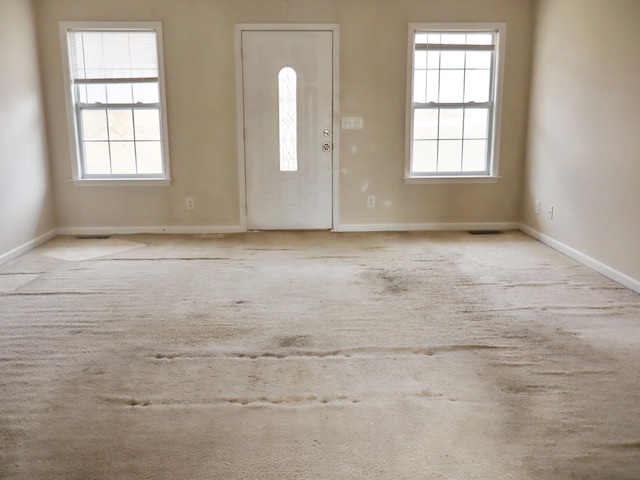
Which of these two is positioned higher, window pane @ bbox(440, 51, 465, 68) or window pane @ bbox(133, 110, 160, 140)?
window pane @ bbox(440, 51, 465, 68)

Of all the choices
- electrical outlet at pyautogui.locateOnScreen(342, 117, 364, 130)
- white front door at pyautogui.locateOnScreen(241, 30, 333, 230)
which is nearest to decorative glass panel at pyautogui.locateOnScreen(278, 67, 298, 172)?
white front door at pyautogui.locateOnScreen(241, 30, 333, 230)

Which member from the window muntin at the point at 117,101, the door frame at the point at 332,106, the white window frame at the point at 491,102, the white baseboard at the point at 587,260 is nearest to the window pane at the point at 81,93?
the window muntin at the point at 117,101

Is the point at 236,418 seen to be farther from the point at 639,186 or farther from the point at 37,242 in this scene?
the point at 37,242

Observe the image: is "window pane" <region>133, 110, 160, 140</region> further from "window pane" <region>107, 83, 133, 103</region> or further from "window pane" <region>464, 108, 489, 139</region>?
"window pane" <region>464, 108, 489, 139</region>

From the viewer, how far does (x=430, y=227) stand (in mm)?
5973

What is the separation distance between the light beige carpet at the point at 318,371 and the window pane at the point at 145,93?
1939 millimetres

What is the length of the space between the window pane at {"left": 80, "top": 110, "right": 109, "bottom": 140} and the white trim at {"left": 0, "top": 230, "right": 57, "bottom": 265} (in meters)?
1.08

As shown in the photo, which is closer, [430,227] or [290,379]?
[290,379]

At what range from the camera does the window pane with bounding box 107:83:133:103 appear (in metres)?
5.65

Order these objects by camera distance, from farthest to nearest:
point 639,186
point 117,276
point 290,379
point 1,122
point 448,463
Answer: point 1,122 → point 117,276 → point 639,186 → point 290,379 → point 448,463

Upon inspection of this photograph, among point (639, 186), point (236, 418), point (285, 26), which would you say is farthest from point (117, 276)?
point (639, 186)

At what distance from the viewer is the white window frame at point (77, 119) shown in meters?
5.46

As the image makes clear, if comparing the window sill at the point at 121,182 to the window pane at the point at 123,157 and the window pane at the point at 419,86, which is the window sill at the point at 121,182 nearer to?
the window pane at the point at 123,157

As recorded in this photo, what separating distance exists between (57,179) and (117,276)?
6.66 ft
